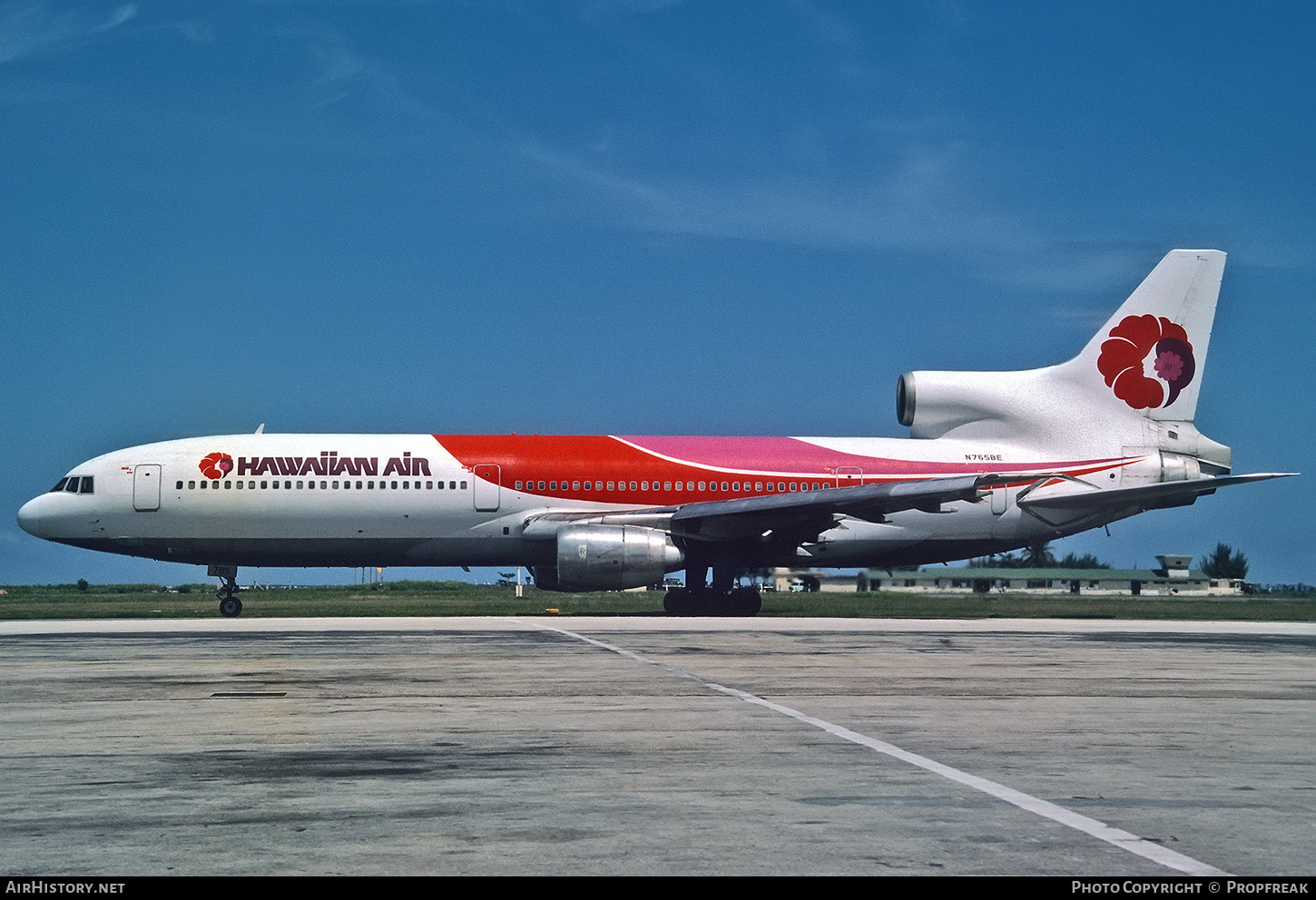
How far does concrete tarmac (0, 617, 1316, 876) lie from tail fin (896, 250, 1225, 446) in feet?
55.6

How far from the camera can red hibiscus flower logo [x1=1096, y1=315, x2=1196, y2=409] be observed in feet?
104

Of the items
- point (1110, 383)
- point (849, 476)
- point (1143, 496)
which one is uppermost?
point (1110, 383)

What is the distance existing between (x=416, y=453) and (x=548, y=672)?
16590mm

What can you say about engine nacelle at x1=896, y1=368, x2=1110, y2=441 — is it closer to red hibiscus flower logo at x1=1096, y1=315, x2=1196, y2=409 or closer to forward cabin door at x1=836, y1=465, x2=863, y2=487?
red hibiscus flower logo at x1=1096, y1=315, x2=1196, y2=409

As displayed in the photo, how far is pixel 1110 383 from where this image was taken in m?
31.8

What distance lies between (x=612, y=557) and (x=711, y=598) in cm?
391

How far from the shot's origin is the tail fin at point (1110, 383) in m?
31.6

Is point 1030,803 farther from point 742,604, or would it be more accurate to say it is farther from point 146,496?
point 146,496

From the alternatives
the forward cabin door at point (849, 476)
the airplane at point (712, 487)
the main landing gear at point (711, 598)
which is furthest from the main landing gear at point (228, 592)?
the forward cabin door at point (849, 476)

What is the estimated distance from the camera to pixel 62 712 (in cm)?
966

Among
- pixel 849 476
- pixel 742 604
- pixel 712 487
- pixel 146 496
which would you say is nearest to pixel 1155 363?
pixel 849 476

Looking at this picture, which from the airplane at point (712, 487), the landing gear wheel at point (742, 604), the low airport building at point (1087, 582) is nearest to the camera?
the airplane at point (712, 487)

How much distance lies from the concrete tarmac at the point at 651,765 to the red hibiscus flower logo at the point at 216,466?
519 inches

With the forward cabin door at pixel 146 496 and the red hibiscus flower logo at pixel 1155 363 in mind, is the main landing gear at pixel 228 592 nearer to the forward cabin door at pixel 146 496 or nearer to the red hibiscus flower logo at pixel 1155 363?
the forward cabin door at pixel 146 496
